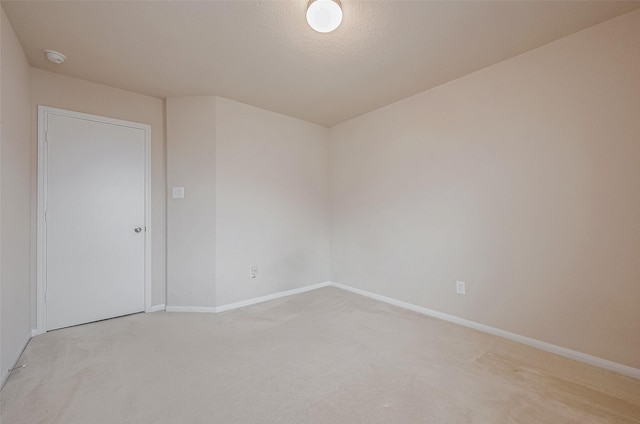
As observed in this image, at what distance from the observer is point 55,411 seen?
1.51 meters

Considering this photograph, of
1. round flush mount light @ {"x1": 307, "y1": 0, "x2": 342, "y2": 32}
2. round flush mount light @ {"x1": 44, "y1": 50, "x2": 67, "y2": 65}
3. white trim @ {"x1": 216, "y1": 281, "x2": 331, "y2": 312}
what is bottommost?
white trim @ {"x1": 216, "y1": 281, "x2": 331, "y2": 312}

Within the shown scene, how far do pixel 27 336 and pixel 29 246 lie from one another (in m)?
0.76

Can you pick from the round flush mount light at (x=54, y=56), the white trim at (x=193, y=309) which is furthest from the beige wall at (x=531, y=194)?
the round flush mount light at (x=54, y=56)

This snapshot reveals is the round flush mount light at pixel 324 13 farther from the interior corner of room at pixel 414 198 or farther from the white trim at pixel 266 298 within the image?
the white trim at pixel 266 298

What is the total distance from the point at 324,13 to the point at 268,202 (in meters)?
2.28

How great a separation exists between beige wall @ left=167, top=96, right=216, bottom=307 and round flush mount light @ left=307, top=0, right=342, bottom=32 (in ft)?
5.96

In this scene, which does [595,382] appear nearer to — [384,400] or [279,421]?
[384,400]

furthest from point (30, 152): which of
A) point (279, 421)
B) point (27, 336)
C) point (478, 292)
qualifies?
point (478, 292)

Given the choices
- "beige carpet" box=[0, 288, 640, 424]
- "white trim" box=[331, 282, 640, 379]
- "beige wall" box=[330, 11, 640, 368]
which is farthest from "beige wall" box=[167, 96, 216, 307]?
"white trim" box=[331, 282, 640, 379]

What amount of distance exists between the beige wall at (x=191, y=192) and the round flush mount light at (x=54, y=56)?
3.03ft

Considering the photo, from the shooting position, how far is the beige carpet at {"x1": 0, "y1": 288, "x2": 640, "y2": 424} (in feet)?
4.91

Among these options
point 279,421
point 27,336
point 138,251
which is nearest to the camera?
point 279,421

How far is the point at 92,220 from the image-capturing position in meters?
2.72

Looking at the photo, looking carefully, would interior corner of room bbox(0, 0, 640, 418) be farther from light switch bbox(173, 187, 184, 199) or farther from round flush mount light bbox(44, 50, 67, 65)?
round flush mount light bbox(44, 50, 67, 65)
